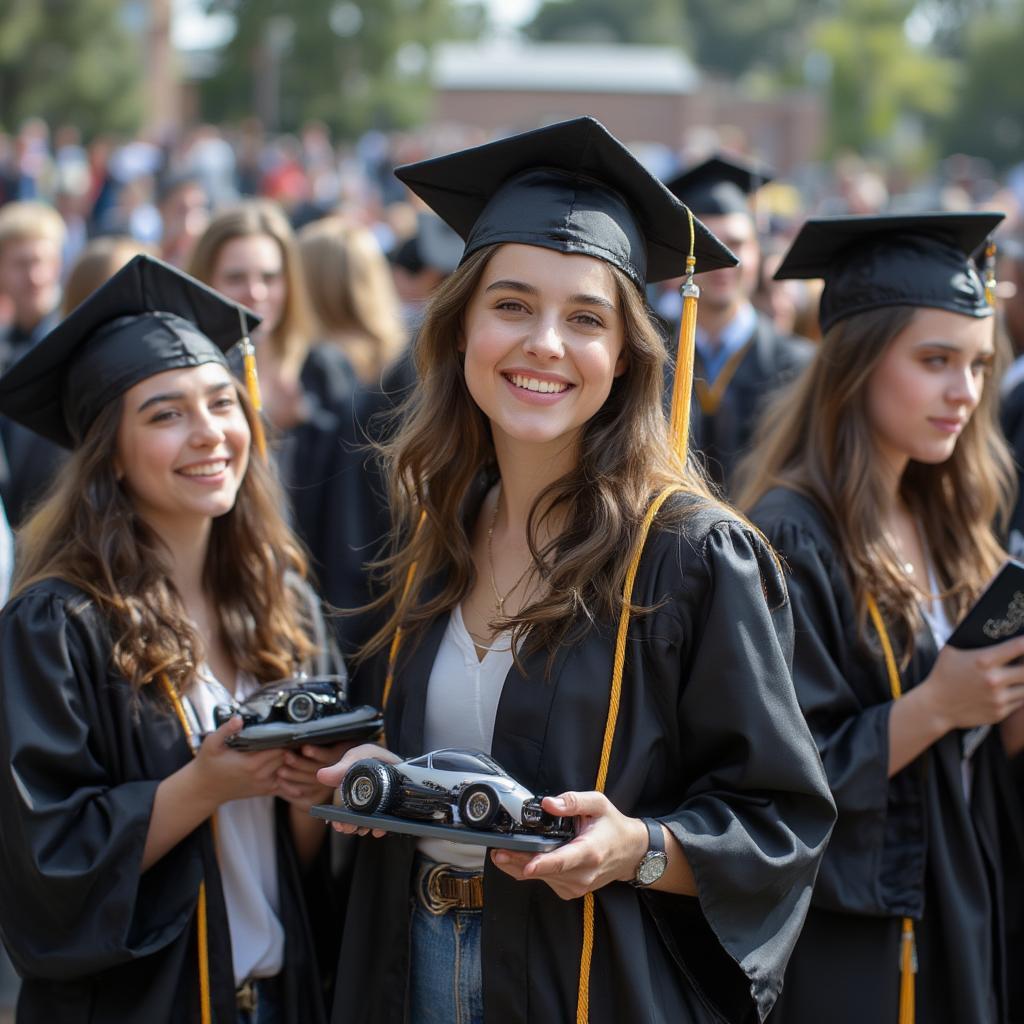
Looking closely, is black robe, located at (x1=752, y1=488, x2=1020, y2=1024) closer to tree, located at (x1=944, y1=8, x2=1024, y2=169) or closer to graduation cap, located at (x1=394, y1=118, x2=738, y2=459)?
graduation cap, located at (x1=394, y1=118, x2=738, y2=459)

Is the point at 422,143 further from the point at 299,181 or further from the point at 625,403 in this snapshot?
the point at 625,403

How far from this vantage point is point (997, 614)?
2.89 m

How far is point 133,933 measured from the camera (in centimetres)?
270

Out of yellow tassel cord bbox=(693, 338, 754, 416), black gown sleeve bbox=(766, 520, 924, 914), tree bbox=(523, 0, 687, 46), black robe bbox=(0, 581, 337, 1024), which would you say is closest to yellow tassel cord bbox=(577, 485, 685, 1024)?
black gown sleeve bbox=(766, 520, 924, 914)

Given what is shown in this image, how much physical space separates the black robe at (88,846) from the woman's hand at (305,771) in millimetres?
203

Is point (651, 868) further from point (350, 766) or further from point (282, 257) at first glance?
point (282, 257)

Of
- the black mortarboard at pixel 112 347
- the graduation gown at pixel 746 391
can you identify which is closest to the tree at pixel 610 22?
the graduation gown at pixel 746 391

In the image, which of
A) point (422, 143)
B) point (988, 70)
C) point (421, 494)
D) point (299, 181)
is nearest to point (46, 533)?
point (421, 494)

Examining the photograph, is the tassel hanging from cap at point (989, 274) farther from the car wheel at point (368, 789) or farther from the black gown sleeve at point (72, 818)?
the black gown sleeve at point (72, 818)

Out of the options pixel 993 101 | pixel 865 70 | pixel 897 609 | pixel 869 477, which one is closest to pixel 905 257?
pixel 869 477

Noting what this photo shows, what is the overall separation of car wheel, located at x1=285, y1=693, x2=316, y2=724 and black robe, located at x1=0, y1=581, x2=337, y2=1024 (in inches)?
11.4

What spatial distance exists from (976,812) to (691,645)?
3.70ft

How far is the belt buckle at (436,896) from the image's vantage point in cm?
250

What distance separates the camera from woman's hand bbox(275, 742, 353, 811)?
273cm
